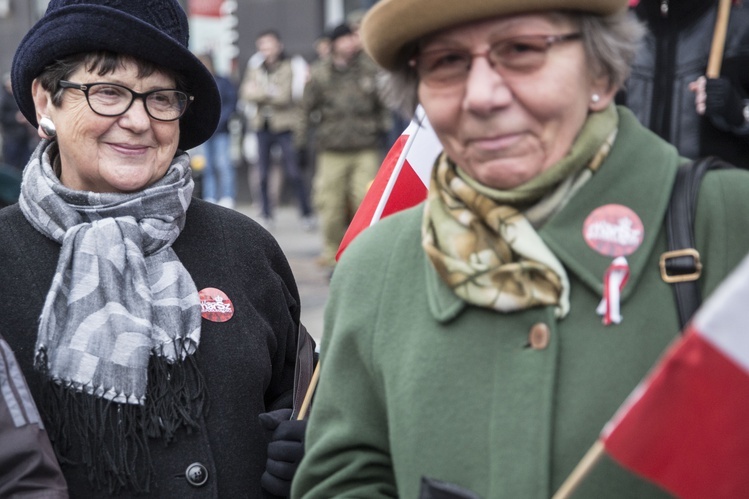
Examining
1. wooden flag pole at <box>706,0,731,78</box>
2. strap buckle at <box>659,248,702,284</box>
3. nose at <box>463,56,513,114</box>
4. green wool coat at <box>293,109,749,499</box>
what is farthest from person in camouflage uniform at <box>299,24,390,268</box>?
strap buckle at <box>659,248,702,284</box>

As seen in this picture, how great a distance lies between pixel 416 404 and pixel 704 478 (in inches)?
22.1

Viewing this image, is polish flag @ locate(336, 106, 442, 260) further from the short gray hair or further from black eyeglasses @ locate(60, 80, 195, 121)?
the short gray hair

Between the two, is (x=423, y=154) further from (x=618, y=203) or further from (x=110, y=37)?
(x=618, y=203)

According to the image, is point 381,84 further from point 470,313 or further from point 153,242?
point 153,242

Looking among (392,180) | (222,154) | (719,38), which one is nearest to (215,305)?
(392,180)

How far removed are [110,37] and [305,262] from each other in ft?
26.3

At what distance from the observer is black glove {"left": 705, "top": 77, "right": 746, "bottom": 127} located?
171 inches

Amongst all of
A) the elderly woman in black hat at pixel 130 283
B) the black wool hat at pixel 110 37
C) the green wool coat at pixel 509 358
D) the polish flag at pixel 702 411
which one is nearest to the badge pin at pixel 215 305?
the elderly woman in black hat at pixel 130 283

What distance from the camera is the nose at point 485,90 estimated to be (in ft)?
6.60

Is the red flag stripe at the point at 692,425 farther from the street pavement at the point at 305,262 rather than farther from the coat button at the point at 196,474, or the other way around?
the street pavement at the point at 305,262

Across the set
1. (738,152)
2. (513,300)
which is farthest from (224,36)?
(513,300)

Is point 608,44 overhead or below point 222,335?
overhead

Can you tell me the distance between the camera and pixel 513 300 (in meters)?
1.98

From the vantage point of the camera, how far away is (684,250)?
6.34 feet
